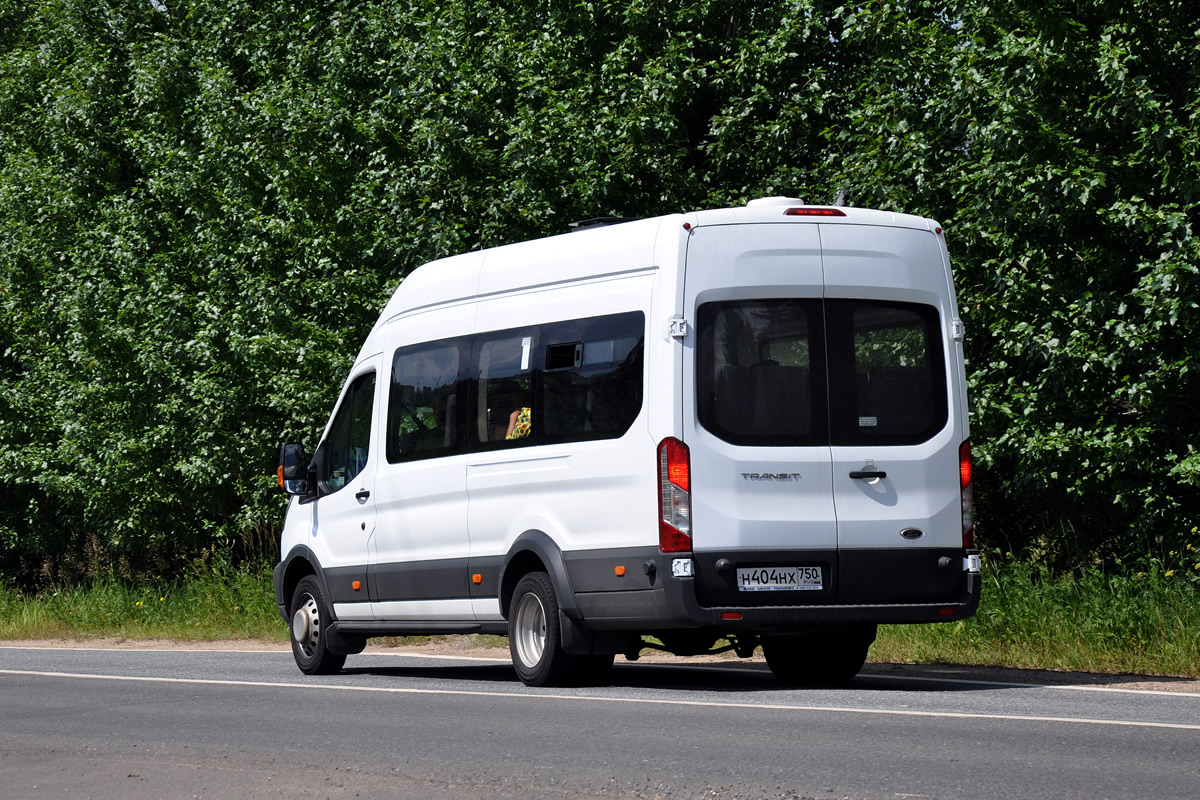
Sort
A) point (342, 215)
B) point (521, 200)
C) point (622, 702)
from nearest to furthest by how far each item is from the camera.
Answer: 1. point (622, 702)
2. point (521, 200)
3. point (342, 215)

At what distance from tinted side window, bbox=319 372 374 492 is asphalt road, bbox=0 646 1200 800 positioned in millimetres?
1790

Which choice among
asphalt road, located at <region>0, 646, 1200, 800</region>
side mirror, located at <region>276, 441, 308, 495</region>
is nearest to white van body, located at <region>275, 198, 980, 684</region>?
asphalt road, located at <region>0, 646, 1200, 800</region>

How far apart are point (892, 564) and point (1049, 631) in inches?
134

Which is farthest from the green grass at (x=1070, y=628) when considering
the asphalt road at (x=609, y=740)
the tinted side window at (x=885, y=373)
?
the tinted side window at (x=885, y=373)

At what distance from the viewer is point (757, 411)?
413 inches

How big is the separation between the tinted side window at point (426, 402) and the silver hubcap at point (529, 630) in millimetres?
1290

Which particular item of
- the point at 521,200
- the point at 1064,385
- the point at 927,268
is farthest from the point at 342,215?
the point at 927,268

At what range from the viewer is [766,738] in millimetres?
8148

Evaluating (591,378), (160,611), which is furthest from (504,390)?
(160,611)

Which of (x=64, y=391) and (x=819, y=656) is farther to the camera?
(x=64, y=391)

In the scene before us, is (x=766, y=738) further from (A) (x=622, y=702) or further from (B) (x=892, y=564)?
(B) (x=892, y=564)

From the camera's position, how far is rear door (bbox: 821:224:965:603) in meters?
10.6

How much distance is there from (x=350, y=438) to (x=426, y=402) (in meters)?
1.21

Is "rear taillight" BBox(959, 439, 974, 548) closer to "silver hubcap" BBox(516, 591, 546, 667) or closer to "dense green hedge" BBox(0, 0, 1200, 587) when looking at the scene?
"silver hubcap" BBox(516, 591, 546, 667)
